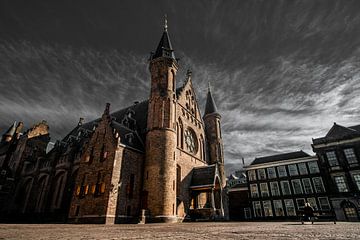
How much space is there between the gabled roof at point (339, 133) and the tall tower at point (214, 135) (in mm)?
16711

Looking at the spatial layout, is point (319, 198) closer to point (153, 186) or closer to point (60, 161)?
point (153, 186)

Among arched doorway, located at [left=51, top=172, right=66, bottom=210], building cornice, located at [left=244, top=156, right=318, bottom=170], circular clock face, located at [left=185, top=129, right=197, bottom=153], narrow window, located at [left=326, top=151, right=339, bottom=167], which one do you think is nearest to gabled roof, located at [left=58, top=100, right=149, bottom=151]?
circular clock face, located at [left=185, top=129, right=197, bottom=153]

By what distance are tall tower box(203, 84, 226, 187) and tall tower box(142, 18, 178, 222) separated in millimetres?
12505

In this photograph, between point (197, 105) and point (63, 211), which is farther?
point (197, 105)

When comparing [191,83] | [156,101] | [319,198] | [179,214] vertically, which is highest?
[191,83]

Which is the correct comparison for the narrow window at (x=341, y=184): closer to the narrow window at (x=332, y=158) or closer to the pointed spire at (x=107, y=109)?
the narrow window at (x=332, y=158)

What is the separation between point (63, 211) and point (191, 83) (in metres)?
28.8

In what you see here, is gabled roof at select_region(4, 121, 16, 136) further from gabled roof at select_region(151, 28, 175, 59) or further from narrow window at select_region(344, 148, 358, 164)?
narrow window at select_region(344, 148, 358, 164)

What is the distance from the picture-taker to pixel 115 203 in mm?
20141

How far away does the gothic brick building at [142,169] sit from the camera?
21.3 meters

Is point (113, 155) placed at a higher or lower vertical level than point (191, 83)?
lower

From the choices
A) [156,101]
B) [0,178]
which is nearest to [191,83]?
[156,101]

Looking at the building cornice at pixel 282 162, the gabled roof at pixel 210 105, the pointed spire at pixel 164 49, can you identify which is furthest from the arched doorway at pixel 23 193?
the building cornice at pixel 282 162

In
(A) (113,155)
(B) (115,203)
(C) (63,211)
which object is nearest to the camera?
(B) (115,203)
